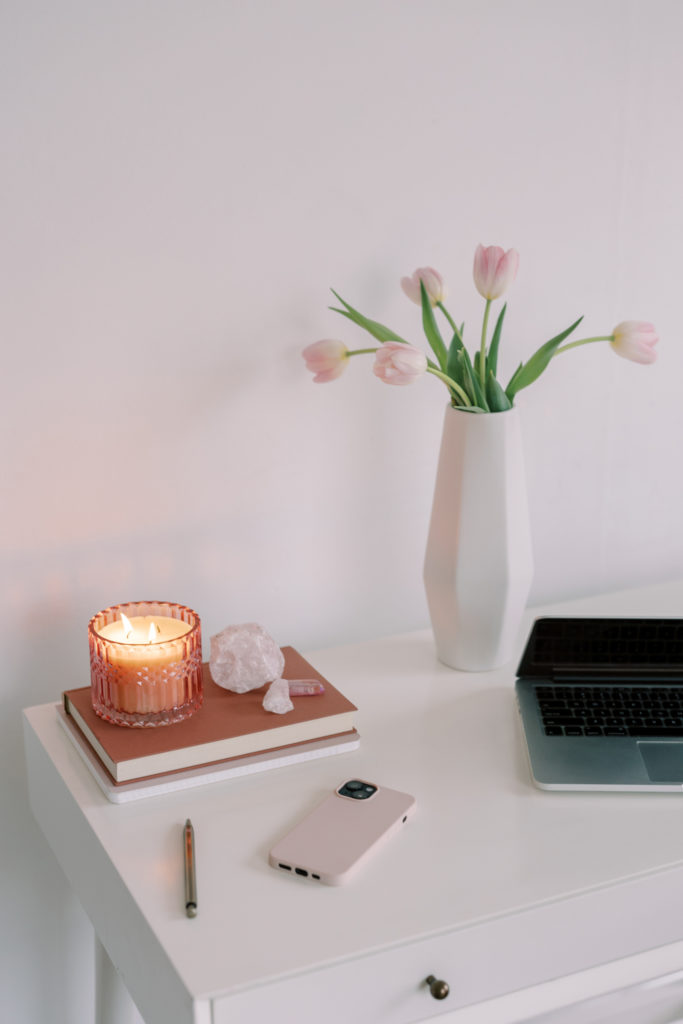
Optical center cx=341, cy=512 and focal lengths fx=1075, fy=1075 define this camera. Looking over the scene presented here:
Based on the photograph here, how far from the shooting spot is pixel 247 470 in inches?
48.1

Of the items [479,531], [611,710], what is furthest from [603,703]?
[479,531]

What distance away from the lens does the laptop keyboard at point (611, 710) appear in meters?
1.03

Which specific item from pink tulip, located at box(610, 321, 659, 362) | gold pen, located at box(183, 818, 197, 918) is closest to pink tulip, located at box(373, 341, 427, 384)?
pink tulip, located at box(610, 321, 659, 362)

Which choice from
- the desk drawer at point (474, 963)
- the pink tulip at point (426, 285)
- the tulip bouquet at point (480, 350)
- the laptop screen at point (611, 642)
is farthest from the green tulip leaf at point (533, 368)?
the desk drawer at point (474, 963)

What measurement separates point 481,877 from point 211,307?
646mm

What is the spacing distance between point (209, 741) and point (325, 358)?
42 cm

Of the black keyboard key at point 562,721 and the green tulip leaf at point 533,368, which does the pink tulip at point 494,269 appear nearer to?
the green tulip leaf at point 533,368

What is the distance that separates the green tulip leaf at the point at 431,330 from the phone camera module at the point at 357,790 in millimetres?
456

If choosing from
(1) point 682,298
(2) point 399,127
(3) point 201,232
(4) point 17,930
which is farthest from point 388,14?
(4) point 17,930

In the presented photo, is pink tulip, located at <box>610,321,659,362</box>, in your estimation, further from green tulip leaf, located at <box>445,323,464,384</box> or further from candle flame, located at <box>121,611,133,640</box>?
candle flame, located at <box>121,611,133,640</box>

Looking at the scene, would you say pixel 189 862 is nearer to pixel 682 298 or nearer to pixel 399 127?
pixel 399 127

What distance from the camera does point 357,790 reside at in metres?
0.93

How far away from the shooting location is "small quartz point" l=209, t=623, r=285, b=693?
1.04 metres

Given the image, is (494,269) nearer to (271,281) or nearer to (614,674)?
(271,281)
